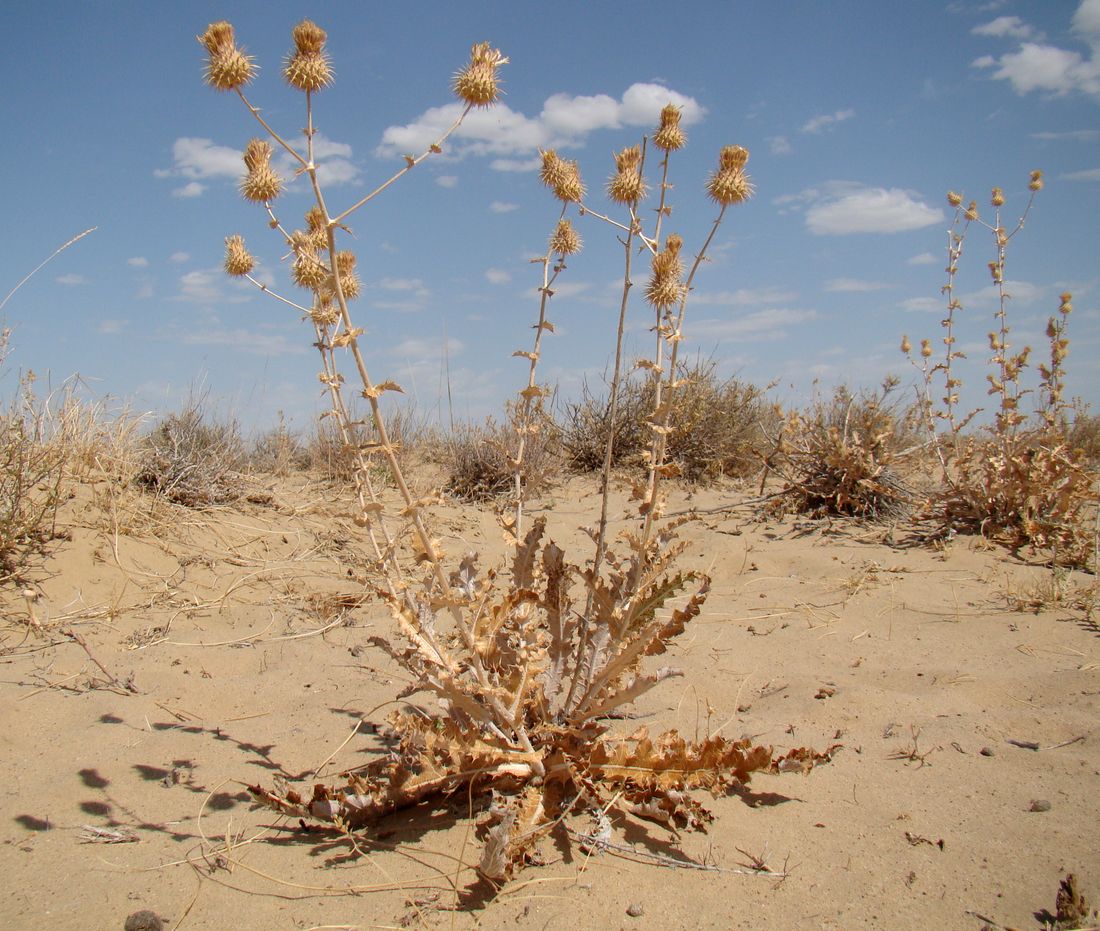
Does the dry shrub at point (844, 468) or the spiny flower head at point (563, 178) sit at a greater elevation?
the spiny flower head at point (563, 178)

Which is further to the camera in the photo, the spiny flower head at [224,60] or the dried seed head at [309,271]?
the dried seed head at [309,271]

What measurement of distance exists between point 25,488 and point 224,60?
11.8 feet

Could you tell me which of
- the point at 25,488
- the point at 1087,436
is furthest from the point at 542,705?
the point at 1087,436

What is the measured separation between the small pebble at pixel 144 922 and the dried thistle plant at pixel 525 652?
0.37m

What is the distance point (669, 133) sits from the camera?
2697 mm

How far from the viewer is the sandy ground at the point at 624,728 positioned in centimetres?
201

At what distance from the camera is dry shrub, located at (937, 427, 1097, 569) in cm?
520

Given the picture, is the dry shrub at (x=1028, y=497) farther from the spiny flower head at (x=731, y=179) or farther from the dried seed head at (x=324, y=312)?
the dried seed head at (x=324, y=312)

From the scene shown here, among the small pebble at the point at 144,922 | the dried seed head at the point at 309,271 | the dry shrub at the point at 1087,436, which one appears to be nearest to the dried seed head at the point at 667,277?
the dried seed head at the point at 309,271

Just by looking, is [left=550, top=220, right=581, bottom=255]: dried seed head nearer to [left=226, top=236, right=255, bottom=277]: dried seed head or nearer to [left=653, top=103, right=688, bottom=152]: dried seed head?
[left=653, top=103, right=688, bottom=152]: dried seed head

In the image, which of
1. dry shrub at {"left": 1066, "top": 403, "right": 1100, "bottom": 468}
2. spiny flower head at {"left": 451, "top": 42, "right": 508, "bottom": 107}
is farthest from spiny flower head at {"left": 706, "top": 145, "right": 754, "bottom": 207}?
dry shrub at {"left": 1066, "top": 403, "right": 1100, "bottom": 468}

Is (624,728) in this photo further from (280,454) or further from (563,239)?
(280,454)

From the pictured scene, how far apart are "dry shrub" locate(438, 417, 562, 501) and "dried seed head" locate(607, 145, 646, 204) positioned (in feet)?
16.0

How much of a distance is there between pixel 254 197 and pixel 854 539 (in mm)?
4800
